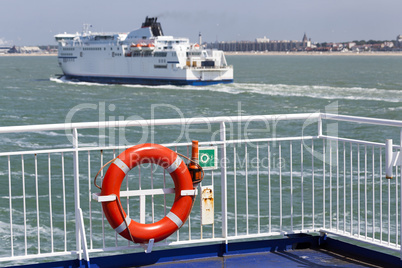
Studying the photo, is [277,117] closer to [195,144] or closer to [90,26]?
[195,144]

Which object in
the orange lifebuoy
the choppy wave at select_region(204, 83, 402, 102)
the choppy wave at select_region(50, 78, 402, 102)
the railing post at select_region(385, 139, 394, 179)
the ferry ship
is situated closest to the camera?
the orange lifebuoy

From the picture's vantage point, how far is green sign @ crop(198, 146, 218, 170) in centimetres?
443

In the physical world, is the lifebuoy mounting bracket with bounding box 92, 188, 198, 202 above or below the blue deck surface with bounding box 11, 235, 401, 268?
above

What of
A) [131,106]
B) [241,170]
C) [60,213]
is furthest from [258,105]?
[60,213]

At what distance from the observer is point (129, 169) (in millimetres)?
4082

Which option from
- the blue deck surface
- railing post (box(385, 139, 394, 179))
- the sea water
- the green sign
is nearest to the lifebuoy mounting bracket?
the green sign

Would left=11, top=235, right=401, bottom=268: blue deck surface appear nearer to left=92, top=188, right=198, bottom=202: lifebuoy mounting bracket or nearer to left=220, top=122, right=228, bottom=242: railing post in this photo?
left=220, top=122, right=228, bottom=242: railing post

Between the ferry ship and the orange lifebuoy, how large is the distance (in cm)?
4927

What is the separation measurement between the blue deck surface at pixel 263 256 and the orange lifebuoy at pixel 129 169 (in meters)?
0.27

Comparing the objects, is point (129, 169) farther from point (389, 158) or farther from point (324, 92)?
point (324, 92)

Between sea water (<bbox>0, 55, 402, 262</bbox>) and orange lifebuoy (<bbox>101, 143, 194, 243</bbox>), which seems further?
sea water (<bbox>0, 55, 402, 262</bbox>)

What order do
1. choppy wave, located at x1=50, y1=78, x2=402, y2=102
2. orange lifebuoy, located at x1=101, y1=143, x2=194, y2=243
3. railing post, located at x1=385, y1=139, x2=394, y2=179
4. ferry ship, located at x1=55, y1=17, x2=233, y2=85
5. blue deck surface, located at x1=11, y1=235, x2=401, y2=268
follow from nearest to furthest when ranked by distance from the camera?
1. orange lifebuoy, located at x1=101, y1=143, x2=194, y2=243
2. railing post, located at x1=385, y1=139, x2=394, y2=179
3. blue deck surface, located at x1=11, y1=235, x2=401, y2=268
4. choppy wave, located at x1=50, y1=78, x2=402, y2=102
5. ferry ship, located at x1=55, y1=17, x2=233, y2=85

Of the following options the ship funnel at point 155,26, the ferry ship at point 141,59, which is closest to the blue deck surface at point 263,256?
the ferry ship at point 141,59

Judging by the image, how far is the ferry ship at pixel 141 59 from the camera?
5490 centimetres
